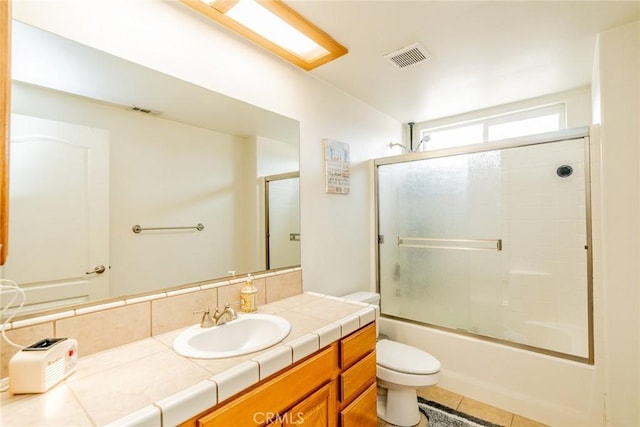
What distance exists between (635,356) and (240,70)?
8.33 feet

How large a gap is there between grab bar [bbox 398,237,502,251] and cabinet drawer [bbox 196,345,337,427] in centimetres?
147

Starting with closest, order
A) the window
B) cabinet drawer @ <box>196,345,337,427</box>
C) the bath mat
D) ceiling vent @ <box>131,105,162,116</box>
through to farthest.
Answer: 1. cabinet drawer @ <box>196,345,337,427</box>
2. ceiling vent @ <box>131,105,162,116</box>
3. the bath mat
4. the window

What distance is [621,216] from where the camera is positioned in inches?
60.1

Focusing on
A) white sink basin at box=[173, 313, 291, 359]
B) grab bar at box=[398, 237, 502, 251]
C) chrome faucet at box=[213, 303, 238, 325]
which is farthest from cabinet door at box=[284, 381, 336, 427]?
grab bar at box=[398, 237, 502, 251]

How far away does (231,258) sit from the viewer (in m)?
1.50

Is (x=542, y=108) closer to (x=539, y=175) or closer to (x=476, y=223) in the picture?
(x=539, y=175)

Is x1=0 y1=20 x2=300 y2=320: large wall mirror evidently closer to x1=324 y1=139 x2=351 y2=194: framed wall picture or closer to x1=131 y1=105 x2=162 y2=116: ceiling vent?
x1=131 y1=105 x2=162 y2=116: ceiling vent

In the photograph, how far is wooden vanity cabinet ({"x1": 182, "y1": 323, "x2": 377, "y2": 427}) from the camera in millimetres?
857

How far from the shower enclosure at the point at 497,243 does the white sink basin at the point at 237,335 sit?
1504 millimetres

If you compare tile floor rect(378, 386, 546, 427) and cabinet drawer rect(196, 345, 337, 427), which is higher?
cabinet drawer rect(196, 345, 337, 427)

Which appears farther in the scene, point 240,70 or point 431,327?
point 431,327

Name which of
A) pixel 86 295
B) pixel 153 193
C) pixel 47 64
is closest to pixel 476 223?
pixel 153 193

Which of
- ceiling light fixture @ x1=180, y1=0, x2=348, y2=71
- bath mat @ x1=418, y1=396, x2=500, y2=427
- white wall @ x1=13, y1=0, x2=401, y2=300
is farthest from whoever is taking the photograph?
bath mat @ x1=418, y1=396, x2=500, y2=427

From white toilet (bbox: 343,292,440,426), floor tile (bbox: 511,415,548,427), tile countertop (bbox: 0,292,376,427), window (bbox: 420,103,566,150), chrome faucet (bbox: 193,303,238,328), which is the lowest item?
floor tile (bbox: 511,415,548,427)
